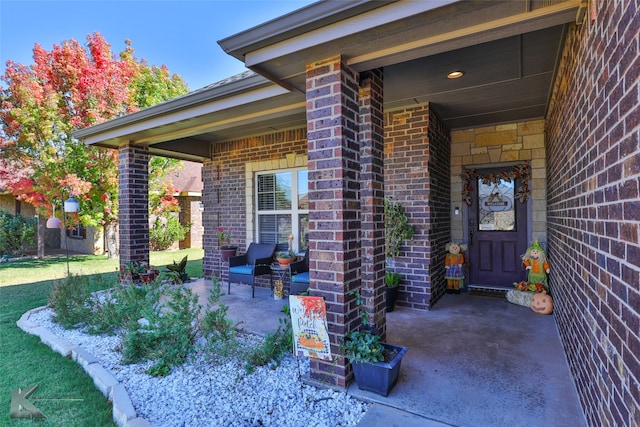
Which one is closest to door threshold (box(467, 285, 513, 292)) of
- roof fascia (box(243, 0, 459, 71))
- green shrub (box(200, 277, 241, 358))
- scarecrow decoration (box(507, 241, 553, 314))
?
A: scarecrow decoration (box(507, 241, 553, 314))

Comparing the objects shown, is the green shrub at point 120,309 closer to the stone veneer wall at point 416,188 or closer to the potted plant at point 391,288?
the potted plant at point 391,288

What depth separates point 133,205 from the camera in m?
4.97

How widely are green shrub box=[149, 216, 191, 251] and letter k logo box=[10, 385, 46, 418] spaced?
9778 mm

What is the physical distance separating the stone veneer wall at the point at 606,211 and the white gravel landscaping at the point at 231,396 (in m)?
1.33

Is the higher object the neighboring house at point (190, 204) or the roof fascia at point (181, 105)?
the roof fascia at point (181, 105)

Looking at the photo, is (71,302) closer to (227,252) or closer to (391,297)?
(227,252)

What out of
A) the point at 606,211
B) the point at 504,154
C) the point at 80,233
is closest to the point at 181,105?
the point at 606,211

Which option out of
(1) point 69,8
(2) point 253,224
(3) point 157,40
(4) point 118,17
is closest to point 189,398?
(2) point 253,224

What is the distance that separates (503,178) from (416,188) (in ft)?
5.66

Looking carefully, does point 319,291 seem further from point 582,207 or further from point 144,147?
point 144,147

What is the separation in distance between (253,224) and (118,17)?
5.70m

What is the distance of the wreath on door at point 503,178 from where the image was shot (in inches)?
187

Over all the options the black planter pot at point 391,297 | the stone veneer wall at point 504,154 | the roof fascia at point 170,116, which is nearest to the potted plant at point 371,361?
the black planter pot at point 391,297

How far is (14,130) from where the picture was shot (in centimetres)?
782
